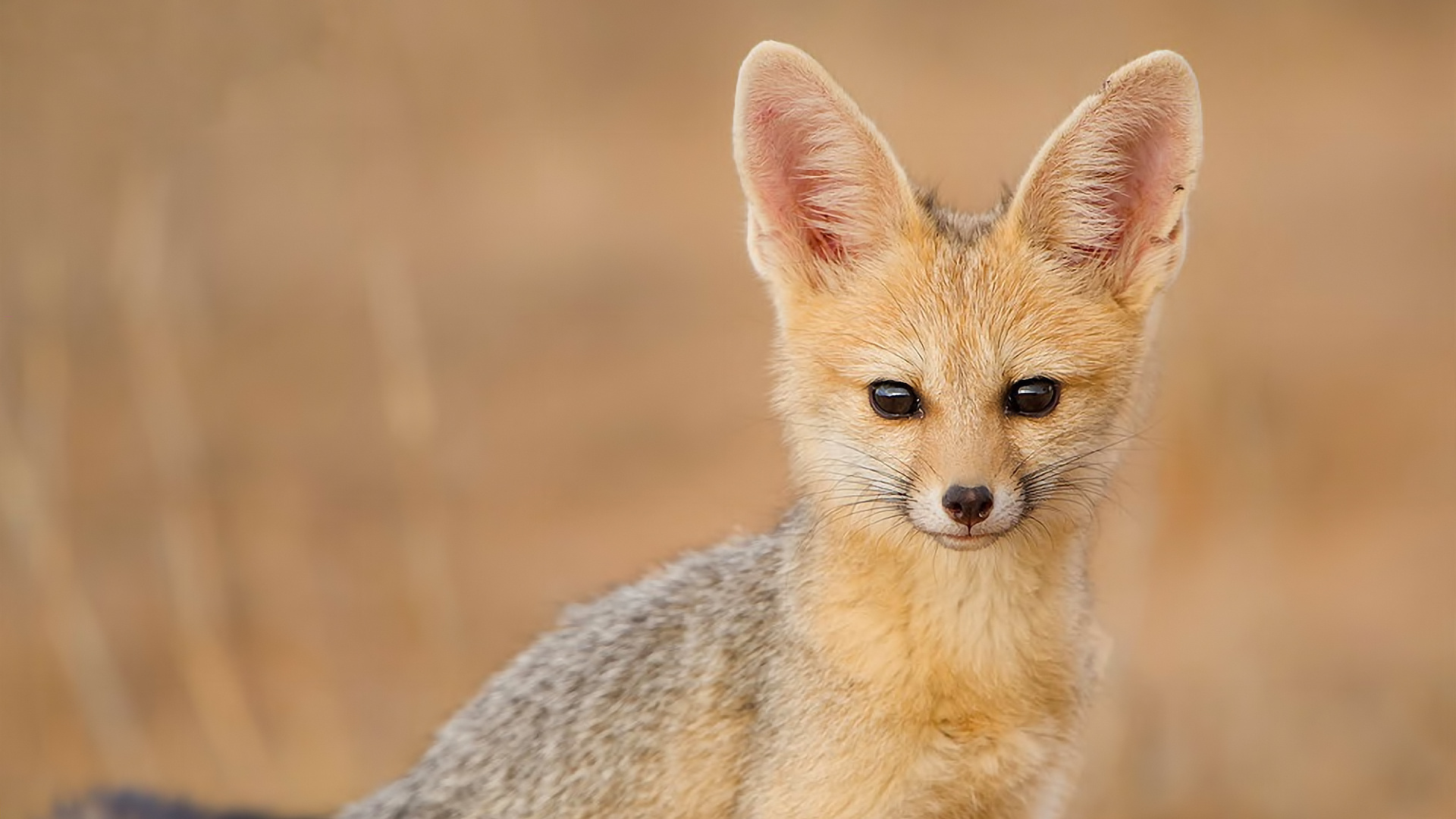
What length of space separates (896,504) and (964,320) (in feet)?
1.24

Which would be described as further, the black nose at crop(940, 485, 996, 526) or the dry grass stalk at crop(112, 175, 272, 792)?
the dry grass stalk at crop(112, 175, 272, 792)

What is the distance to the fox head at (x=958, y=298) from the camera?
308 centimetres

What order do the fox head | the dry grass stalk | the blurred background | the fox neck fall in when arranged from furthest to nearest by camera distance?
1. the blurred background
2. the dry grass stalk
3. the fox neck
4. the fox head

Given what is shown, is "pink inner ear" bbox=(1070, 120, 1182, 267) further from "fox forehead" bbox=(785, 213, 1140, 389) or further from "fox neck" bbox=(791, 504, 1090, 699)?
"fox neck" bbox=(791, 504, 1090, 699)

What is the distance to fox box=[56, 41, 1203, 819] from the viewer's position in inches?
123

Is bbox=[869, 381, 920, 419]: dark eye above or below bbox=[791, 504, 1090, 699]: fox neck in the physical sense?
above

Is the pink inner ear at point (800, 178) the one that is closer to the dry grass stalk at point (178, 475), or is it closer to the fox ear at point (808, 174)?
the fox ear at point (808, 174)

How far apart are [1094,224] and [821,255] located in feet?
1.81

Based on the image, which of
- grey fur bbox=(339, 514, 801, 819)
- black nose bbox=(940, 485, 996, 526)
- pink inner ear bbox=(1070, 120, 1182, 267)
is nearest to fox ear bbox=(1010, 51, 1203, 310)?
pink inner ear bbox=(1070, 120, 1182, 267)

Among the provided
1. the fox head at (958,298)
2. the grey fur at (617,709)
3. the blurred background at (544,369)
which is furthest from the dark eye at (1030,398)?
the grey fur at (617,709)

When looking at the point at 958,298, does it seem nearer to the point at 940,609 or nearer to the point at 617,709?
the point at 940,609

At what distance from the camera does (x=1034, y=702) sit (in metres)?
3.21

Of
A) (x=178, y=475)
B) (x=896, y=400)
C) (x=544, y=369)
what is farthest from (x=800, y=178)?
(x=544, y=369)

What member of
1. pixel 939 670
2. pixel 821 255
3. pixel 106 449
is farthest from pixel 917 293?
pixel 106 449
